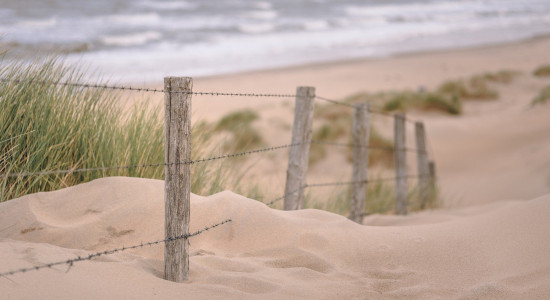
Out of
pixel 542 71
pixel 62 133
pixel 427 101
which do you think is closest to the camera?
pixel 62 133

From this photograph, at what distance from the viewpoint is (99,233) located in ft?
14.1

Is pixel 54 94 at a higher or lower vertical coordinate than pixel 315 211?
higher

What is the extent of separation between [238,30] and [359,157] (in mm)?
20003

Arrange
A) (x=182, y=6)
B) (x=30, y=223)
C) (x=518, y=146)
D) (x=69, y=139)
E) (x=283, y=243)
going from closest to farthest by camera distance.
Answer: (x=30, y=223), (x=283, y=243), (x=69, y=139), (x=518, y=146), (x=182, y=6)

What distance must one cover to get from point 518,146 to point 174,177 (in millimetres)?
10068

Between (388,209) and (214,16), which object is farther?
(214,16)

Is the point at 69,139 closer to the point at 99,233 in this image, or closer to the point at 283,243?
the point at 99,233

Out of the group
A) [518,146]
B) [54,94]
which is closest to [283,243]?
[54,94]

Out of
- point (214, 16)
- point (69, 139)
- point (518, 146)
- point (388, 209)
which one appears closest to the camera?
point (69, 139)

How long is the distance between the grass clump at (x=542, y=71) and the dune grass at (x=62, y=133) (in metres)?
16.3

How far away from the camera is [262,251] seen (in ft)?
14.7

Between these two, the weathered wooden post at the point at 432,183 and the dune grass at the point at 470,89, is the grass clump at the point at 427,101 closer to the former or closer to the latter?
the dune grass at the point at 470,89

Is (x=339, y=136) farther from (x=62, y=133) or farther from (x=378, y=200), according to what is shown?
(x=62, y=133)

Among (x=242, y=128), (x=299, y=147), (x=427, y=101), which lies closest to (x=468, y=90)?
(x=427, y=101)
